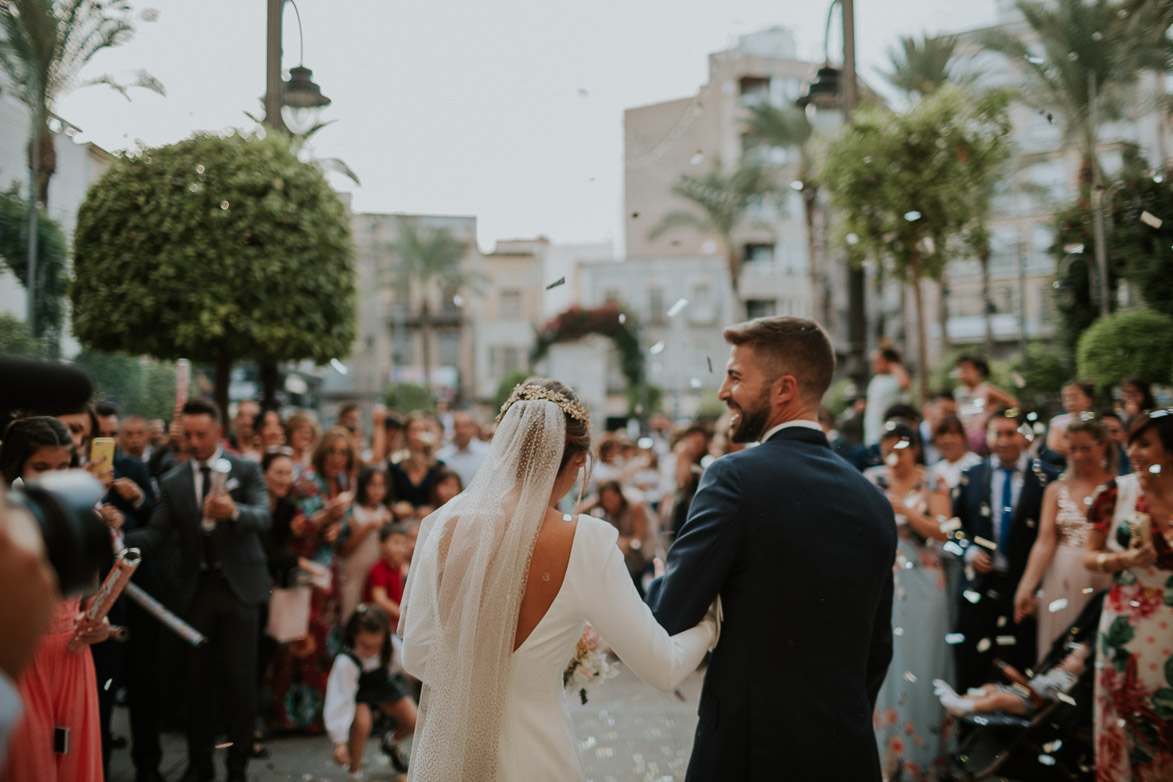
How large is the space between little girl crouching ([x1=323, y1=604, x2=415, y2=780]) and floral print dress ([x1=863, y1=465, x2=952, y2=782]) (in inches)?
106

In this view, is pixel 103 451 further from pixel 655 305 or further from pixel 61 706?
pixel 655 305

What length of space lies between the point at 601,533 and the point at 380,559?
4046 mm

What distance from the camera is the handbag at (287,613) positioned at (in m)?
5.67

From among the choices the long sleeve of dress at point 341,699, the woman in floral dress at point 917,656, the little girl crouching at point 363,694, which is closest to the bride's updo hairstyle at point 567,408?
the woman in floral dress at point 917,656

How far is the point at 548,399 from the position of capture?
2625 mm

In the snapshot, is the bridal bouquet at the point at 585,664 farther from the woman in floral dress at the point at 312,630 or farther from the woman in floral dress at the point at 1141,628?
the woman in floral dress at the point at 312,630

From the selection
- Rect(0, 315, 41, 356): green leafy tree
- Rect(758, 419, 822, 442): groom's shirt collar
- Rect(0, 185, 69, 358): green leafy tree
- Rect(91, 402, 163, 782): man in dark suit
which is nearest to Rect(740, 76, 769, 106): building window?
Rect(0, 185, 69, 358): green leafy tree

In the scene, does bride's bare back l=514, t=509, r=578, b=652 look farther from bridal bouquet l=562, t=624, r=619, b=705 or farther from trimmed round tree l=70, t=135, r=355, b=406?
trimmed round tree l=70, t=135, r=355, b=406

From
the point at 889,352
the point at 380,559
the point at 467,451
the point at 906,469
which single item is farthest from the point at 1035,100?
the point at 380,559

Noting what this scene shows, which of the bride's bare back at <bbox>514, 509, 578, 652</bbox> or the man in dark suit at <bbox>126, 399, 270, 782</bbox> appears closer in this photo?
the bride's bare back at <bbox>514, 509, 578, 652</bbox>

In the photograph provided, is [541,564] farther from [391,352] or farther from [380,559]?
[391,352]

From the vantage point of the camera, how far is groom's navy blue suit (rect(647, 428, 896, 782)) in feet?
7.81

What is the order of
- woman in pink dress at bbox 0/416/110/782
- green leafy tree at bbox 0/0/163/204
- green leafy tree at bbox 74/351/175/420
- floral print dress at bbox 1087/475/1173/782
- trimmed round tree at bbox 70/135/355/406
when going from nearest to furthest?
woman in pink dress at bbox 0/416/110/782 → floral print dress at bbox 1087/475/1173/782 → green leafy tree at bbox 0/0/163/204 → trimmed round tree at bbox 70/135/355/406 → green leafy tree at bbox 74/351/175/420

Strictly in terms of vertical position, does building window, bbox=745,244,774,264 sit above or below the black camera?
above
